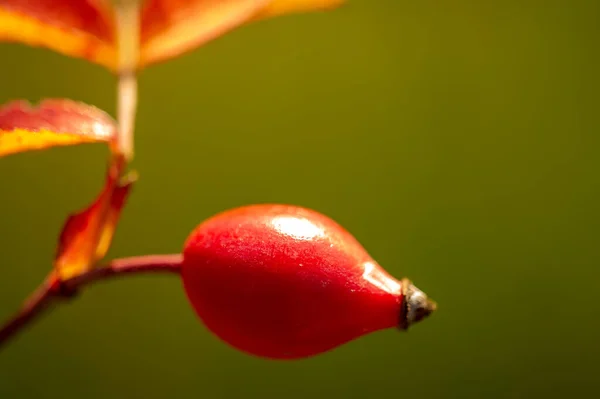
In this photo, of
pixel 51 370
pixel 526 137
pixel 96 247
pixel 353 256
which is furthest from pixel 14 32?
pixel 526 137

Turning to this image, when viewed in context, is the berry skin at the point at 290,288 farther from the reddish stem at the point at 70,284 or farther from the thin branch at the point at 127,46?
the thin branch at the point at 127,46

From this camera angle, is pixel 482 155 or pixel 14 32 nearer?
pixel 14 32

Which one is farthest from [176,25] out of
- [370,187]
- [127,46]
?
[370,187]

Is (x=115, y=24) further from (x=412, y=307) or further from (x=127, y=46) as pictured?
(x=412, y=307)

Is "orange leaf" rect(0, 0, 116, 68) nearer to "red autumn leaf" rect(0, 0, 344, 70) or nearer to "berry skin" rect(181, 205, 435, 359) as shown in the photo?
"red autumn leaf" rect(0, 0, 344, 70)

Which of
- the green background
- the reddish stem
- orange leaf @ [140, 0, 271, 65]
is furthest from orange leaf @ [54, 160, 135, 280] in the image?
the green background

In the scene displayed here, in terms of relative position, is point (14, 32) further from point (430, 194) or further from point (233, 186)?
point (430, 194)

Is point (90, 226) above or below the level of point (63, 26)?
below
